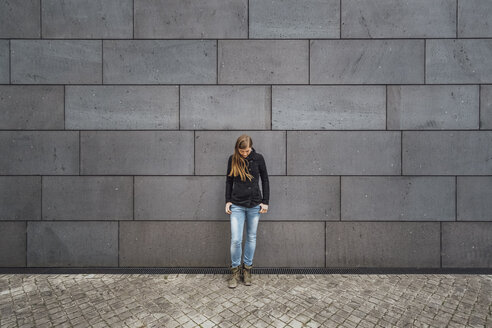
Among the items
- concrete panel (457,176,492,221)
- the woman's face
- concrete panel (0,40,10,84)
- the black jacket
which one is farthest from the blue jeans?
concrete panel (0,40,10,84)

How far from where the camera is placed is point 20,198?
432 centimetres

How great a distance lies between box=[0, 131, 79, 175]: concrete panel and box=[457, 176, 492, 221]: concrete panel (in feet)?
22.2

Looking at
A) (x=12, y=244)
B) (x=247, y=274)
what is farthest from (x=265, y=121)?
(x=12, y=244)

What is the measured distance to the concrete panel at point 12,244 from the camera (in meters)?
4.33

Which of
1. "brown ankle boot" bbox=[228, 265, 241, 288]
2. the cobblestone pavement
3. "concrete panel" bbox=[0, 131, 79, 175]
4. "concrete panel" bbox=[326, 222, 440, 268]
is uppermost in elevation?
"concrete panel" bbox=[0, 131, 79, 175]

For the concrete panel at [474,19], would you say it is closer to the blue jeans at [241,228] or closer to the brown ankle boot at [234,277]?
the blue jeans at [241,228]

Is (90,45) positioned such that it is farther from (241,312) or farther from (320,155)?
(241,312)

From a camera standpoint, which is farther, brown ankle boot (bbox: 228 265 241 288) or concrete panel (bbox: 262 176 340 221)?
concrete panel (bbox: 262 176 340 221)

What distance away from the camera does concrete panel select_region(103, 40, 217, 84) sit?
4.30 m

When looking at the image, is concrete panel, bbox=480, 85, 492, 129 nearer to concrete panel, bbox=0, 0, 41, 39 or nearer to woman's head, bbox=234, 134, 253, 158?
woman's head, bbox=234, 134, 253, 158

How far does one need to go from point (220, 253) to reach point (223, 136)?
81.4 inches

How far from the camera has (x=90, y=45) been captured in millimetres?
4297

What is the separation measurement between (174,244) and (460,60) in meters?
5.94

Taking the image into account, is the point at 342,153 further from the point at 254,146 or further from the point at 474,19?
the point at 474,19
